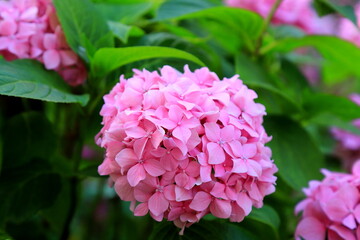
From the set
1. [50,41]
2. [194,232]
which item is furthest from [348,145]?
[50,41]

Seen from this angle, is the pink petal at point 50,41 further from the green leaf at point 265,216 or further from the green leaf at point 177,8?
the green leaf at point 265,216

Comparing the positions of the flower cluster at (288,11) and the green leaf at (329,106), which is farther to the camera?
the flower cluster at (288,11)

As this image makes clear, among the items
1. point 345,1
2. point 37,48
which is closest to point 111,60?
point 37,48

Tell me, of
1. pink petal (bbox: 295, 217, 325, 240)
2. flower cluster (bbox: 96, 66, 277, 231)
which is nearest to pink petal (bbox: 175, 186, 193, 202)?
flower cluster (bbox: 96, 66, 277, 231)

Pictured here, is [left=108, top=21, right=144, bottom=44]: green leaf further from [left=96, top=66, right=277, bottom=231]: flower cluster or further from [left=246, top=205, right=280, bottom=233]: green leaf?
[left=246, top=205, right=280, bottom=233]: green leaf

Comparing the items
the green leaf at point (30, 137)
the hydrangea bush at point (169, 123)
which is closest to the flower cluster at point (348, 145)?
the hydrangea bush at point (169, 123)

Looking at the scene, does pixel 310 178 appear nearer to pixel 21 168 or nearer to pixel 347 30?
pixel 21 168
